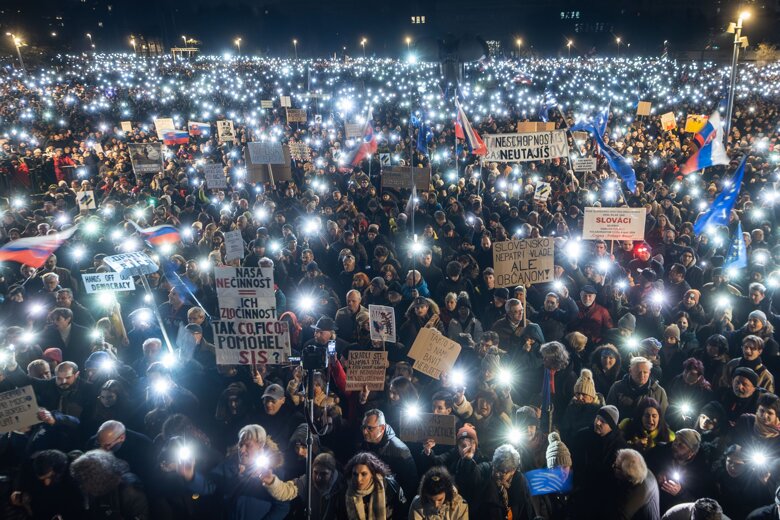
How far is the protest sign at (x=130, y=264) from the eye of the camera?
7.18m

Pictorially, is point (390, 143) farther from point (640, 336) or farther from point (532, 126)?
point (640, 336)

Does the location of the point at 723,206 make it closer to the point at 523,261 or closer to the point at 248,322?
the point at 523,261

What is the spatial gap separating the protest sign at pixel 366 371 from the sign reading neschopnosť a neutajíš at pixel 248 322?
708 mm

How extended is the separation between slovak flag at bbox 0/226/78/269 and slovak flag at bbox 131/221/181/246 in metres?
1.31

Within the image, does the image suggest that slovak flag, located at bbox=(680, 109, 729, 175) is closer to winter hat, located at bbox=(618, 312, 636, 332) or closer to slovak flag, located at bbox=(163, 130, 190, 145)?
winter hat, located at bbox=(618, 312, 636, 332)

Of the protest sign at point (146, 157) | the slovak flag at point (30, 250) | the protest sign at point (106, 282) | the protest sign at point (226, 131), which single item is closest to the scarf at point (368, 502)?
the protest sign at point (106, 282)

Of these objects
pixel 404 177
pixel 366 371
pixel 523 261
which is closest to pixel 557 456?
pixel 366 371

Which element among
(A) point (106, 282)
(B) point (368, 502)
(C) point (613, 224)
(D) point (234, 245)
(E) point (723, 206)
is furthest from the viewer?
(E) point (723, 206)

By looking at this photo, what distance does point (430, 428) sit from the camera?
191 inches

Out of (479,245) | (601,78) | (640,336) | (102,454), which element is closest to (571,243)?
(479,245)

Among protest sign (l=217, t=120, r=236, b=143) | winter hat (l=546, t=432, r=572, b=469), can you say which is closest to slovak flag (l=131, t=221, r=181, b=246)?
winter hat (l=546, t=432, r=572, b=469)

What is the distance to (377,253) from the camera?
9219 millimetres

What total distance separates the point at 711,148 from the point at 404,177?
639cm

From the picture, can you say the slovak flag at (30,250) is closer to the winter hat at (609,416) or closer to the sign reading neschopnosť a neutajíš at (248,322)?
the sign reading neschopnosť a neutajíš at (248,322)
